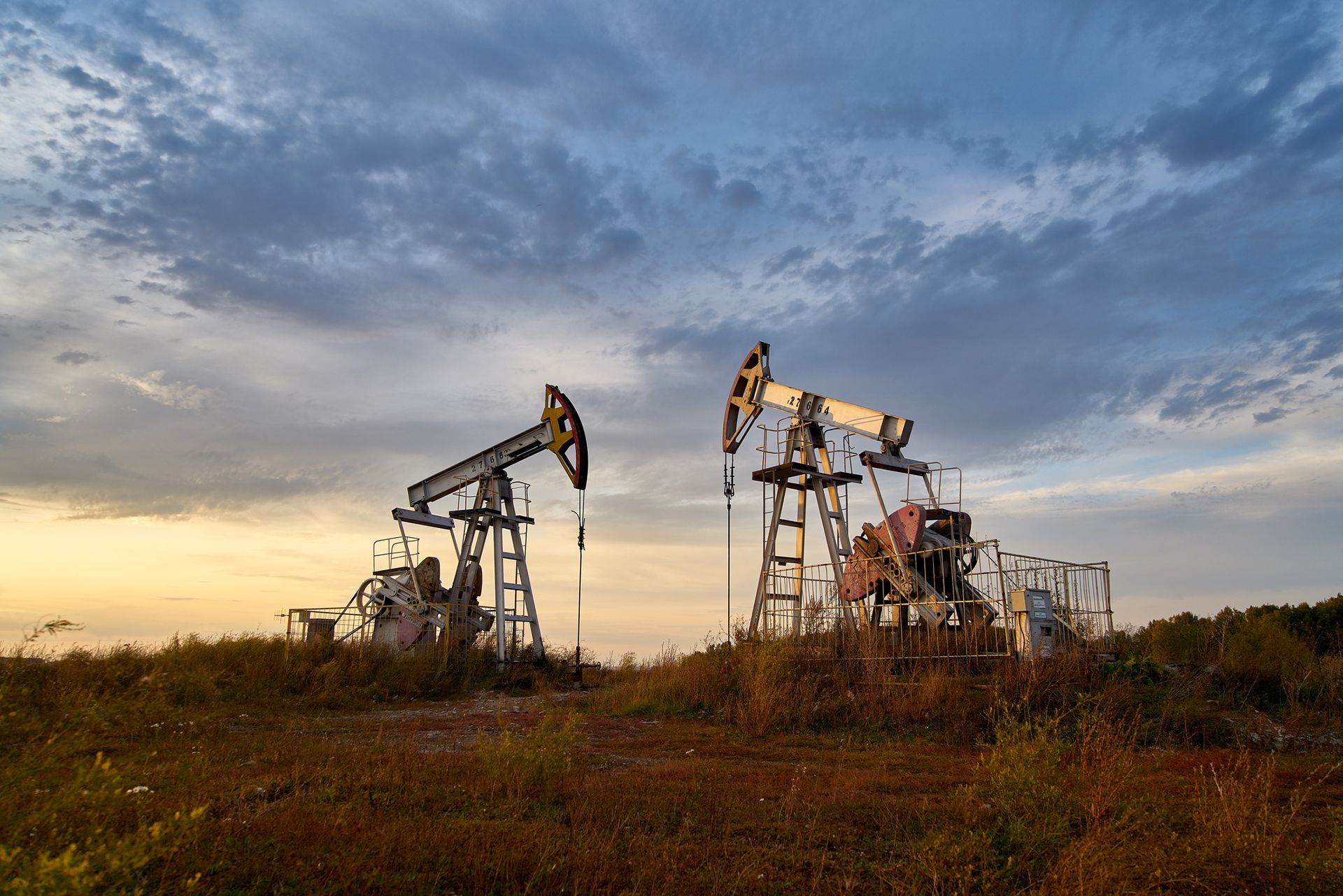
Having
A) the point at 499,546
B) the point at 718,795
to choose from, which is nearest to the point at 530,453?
the point at 499,546

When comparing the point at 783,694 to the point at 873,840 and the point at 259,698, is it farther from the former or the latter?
the point at 259,698

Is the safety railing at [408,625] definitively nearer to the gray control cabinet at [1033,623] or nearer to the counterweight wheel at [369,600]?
the counterweight wheel at [369,600]

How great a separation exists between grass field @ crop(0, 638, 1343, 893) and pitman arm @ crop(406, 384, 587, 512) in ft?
30.8

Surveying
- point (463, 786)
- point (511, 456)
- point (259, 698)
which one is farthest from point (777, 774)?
point (511, 456)

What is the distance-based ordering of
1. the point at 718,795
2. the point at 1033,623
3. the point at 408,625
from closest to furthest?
1. the point at 718,795
2. the point at 1033,623
3. the point at 408,625

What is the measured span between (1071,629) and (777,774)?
19.5 ft

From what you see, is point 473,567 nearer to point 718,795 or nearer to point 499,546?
point 499,546

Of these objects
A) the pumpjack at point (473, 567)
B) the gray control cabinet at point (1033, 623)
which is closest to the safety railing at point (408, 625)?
the pumpjack at point (473, 567)

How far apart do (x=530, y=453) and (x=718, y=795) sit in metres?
15.9

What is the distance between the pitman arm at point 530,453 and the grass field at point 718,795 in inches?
370

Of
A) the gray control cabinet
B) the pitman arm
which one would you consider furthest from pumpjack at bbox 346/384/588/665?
the gray control cabinet

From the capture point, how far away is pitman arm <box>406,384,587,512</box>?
2172cm

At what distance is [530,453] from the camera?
22.6 meters

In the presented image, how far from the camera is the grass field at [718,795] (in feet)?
15.4
